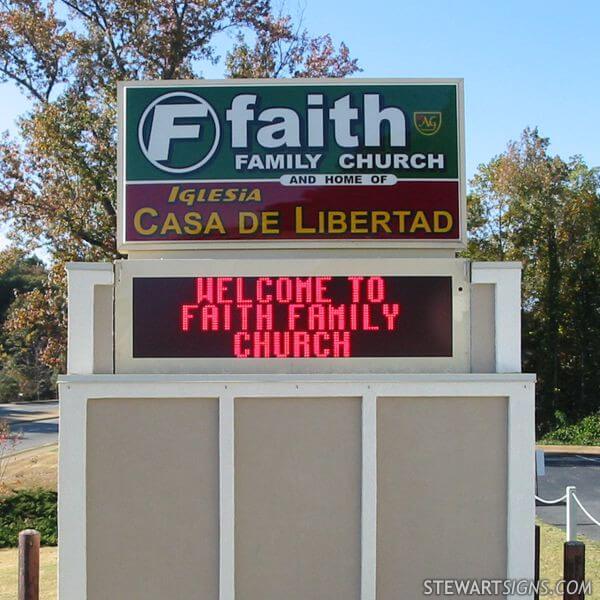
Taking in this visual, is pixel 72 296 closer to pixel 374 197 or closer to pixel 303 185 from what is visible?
pixel 303 185

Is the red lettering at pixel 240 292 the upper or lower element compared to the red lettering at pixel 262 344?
upper

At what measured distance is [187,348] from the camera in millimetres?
5387

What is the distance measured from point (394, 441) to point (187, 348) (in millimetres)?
1547

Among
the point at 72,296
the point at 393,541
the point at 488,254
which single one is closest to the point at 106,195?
the point at 72,296

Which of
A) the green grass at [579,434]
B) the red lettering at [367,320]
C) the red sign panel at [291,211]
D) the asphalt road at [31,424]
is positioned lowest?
the asphalt road at [31,424]

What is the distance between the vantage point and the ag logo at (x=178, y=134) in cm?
574

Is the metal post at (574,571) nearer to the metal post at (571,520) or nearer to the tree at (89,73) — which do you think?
the metal post at (571,520)

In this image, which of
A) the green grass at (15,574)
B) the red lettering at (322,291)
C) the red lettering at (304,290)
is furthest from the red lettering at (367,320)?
the green grass at (15,574)

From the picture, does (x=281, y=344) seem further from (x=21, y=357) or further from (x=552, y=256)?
(x=21, y=357)

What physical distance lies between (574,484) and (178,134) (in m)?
14.2

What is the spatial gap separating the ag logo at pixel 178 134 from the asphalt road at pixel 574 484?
8795 mm

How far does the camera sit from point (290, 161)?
5.75 meters

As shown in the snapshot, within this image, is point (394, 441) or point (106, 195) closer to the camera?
point (394, 441)

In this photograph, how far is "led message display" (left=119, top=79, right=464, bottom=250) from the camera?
569 cm
